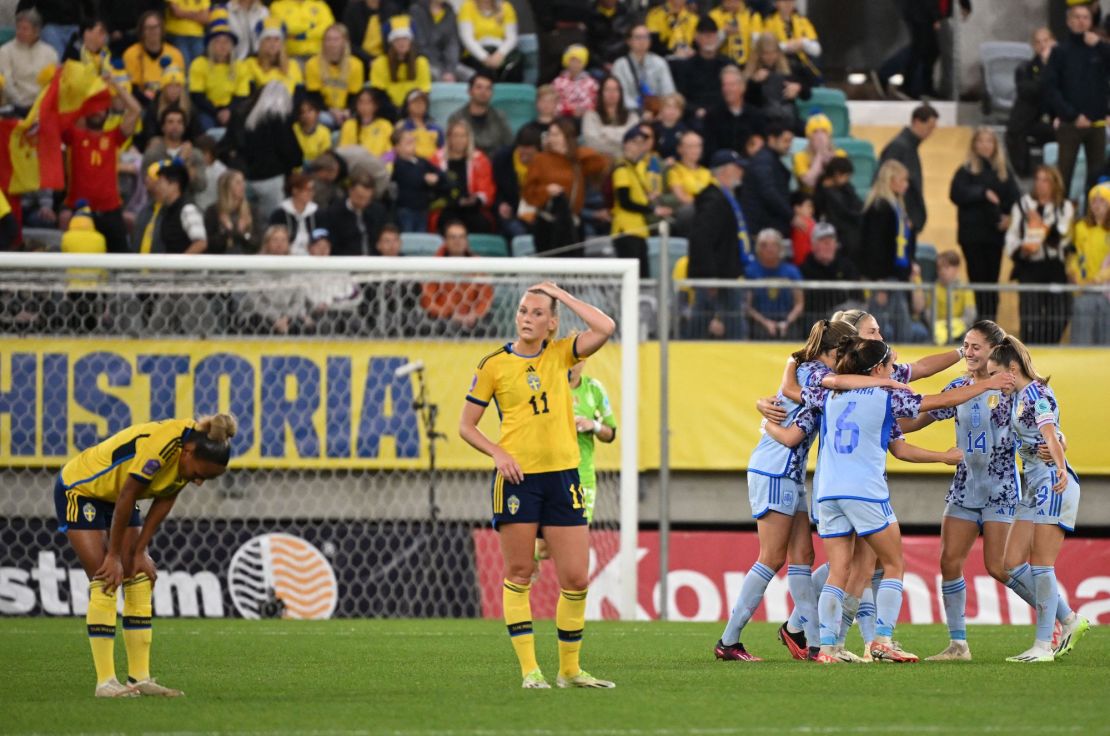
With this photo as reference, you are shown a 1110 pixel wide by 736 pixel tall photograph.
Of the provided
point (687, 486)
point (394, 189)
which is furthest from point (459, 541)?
point (394, 189)

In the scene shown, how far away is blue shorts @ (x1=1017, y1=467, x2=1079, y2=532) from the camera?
381 inches

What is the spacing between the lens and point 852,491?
352 inches

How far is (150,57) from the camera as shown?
57.2 ft

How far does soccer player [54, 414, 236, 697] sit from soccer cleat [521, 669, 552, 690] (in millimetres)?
1678

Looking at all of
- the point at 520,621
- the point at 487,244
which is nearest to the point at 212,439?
the point at 520,621

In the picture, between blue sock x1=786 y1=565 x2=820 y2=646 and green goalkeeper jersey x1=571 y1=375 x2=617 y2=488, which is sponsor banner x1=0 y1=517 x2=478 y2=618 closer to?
green goalkeeper jersey x1=571 y1=375 x2=617 y2=488

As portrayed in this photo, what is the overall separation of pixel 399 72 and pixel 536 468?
10842 mm

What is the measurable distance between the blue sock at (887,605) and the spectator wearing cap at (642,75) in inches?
390

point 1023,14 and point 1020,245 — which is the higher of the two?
point 1023,14

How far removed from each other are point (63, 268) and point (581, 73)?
6536 millimetres

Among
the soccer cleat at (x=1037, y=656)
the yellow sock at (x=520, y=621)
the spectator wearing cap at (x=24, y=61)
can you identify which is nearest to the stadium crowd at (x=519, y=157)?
the spectator wearing cap at (x=24, y=61)

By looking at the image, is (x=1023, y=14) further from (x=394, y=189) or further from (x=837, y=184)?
(x=394, y=189)

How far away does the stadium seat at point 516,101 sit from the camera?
1850 cm

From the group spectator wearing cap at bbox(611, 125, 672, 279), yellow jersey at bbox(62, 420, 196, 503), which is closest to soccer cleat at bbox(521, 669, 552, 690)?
yellow jersey at bbox(62, 420, 196, 503)
